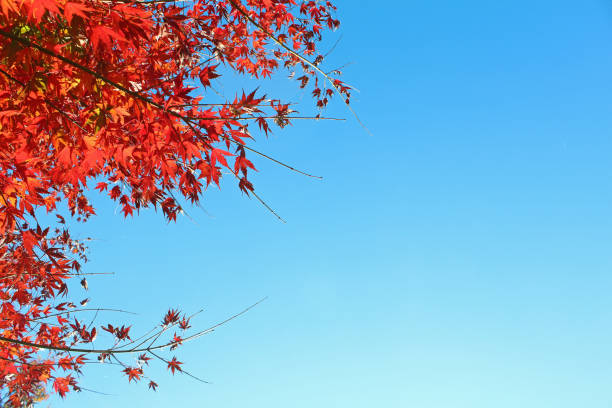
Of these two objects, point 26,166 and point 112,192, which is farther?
point 112,192

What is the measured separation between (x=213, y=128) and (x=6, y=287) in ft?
11.3

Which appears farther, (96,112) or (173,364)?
(173,364)

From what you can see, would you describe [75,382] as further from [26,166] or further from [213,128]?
[213,128]

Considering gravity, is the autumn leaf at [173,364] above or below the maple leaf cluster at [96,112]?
below

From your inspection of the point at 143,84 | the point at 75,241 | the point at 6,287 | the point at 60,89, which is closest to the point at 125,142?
the point at 143,84

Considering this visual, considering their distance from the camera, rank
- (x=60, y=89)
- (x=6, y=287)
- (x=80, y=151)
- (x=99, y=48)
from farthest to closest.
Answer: (x=6, y=287), (x=80, y=151), (x=60, y=89), (x=99, y=48)

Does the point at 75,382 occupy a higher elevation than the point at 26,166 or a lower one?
lower

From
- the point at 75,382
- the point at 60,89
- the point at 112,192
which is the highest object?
the point at 112,192

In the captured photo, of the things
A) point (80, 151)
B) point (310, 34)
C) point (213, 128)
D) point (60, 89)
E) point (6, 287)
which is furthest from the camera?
point (310, 34)

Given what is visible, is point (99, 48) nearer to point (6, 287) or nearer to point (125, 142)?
point (125, 142)

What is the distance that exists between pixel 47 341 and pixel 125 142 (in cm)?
470

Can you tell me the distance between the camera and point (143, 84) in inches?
123

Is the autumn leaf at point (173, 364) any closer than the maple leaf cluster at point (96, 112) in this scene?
No

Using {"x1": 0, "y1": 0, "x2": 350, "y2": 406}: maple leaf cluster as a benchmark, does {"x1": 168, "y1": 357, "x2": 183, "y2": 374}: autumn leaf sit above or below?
below
